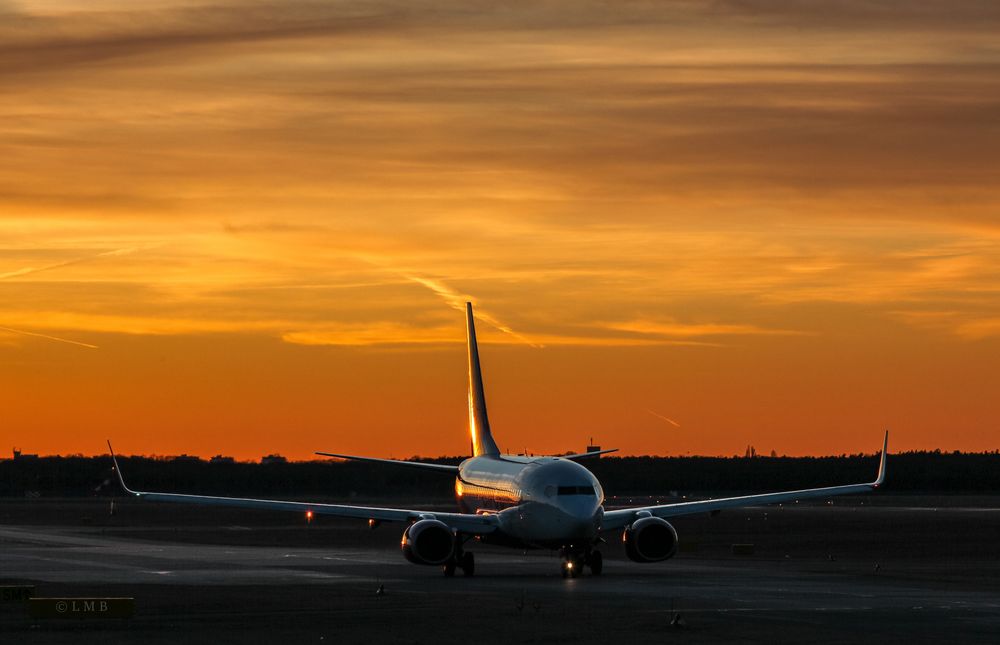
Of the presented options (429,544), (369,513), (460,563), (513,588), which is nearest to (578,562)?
(460,563)

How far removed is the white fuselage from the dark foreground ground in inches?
60.6

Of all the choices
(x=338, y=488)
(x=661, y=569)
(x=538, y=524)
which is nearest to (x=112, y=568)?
(x=538, y=524)

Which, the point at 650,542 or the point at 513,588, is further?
the point at 650,542

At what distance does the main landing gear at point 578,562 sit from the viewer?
5475 cm

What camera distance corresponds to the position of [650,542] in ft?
185

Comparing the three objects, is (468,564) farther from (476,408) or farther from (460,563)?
(476,408)

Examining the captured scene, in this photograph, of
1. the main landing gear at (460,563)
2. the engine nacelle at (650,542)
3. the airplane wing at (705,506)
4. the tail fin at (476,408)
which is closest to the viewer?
the main landing gear at (460,563)

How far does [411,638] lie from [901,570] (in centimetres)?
2857

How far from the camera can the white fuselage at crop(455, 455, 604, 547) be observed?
53531 mm

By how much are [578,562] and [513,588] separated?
6884mm

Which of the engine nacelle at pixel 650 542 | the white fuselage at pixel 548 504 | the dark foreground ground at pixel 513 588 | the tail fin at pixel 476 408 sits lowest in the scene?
the dark foreground ground at pixel 513 588

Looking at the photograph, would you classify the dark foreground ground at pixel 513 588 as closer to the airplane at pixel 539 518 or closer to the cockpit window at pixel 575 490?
the airplane at pixel 539 518

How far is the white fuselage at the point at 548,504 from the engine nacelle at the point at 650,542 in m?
2.00

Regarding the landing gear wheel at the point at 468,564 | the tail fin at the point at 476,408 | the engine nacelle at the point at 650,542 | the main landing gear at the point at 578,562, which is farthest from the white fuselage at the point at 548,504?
the tail fin at the point at 476,408
